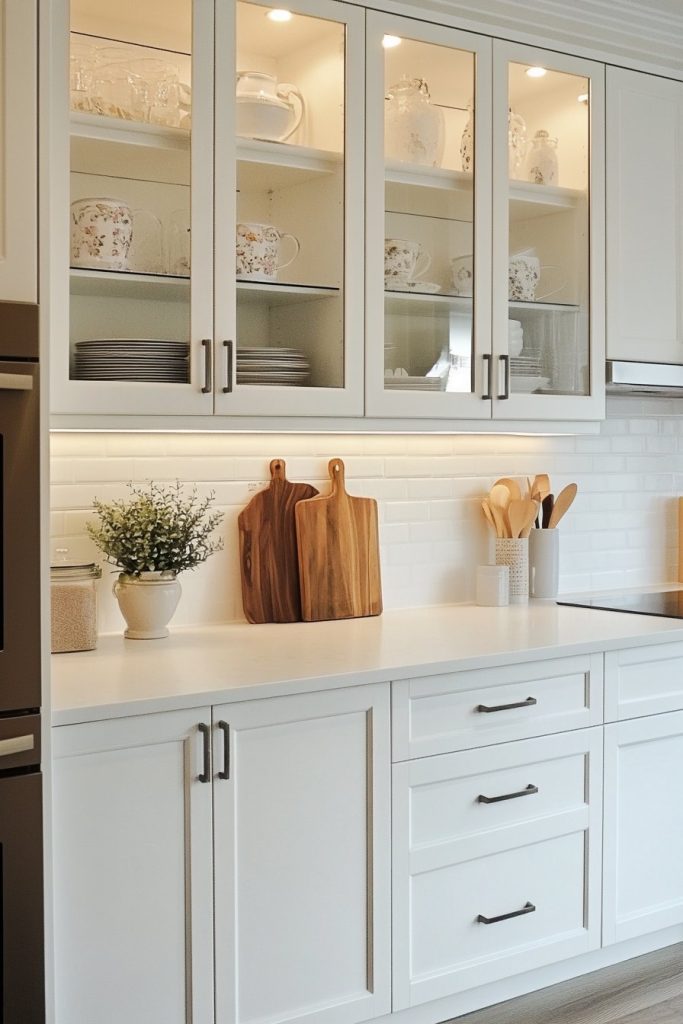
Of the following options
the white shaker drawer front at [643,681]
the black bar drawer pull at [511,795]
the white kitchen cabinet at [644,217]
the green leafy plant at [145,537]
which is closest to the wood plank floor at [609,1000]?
the black bar drawer pull at [511,795]

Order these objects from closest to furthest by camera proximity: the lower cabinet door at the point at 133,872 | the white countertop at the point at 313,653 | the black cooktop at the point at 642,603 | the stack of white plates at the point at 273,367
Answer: the lower cabinet door at the point at 133,872 < the white countertop at the point at 313,653 < the stack of white plates at the point at 273,367 < the black cooktop at the point at 642,603

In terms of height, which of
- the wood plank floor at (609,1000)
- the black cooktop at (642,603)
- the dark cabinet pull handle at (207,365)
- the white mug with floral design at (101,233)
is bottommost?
the wood plank floor at (609,1000)

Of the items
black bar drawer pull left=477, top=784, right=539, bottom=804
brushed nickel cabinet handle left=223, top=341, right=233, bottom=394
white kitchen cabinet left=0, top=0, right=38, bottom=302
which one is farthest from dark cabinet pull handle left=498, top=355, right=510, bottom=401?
white kitchen cabinet left=0, top=0, right=38, bottom=302

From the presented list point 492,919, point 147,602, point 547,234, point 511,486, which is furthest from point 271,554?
point 547,234

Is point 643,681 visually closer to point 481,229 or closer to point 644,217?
point 481,229

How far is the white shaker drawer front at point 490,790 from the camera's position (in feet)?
8.10

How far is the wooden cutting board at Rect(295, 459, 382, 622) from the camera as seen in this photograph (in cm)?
302

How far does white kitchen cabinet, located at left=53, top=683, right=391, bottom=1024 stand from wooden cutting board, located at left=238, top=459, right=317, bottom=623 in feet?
2.19

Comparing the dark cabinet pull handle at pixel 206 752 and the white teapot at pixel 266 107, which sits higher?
the white teapot at pixel 266 107

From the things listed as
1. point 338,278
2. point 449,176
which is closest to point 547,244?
point 449,176

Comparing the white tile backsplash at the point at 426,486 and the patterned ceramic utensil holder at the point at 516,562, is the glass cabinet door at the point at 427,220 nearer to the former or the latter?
the white tile backsplash at the point at 426,486

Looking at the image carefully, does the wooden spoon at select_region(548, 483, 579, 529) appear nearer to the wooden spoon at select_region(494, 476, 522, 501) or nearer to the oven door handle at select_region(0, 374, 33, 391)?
the wooden spoon at select_region(494, 476, 522, 501)

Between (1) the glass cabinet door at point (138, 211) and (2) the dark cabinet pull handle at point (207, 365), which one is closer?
(1) the glass cabinet door at point (138, 211)

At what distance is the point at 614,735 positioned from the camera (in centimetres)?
280
